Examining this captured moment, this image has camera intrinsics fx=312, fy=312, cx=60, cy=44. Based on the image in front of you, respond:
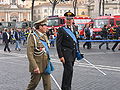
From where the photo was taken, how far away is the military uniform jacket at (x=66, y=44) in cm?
781

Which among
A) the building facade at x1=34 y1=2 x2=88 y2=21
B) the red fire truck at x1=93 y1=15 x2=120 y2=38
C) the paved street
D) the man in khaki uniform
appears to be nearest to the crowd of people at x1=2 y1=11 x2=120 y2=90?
the man in khaki uniform

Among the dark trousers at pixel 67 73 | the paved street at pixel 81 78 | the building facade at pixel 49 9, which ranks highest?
the building facade at pixel 49 9

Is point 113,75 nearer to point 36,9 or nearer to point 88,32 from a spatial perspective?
point 88,32

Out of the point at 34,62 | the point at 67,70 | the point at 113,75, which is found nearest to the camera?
the point at 34,62

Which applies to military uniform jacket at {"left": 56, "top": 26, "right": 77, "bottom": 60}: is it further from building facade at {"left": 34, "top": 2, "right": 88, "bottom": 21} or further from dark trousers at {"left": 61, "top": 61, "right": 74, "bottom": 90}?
building facade at {"left": 34, "top": 2, "right": 88, "bottom": 21}

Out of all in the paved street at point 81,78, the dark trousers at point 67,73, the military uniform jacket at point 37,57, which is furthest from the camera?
the paved street at point 81,78

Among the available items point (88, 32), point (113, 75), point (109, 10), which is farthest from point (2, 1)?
point (113, 75)

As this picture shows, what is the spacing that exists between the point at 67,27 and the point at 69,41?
14.8 inches

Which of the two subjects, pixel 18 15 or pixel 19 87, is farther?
pixel 18 15

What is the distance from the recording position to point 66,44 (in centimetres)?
788

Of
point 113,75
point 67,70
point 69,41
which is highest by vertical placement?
point 69,41

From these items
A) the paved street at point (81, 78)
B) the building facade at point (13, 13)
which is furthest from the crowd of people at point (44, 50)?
the building facade at point (13, 13)

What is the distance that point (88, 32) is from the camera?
23391 millimetres

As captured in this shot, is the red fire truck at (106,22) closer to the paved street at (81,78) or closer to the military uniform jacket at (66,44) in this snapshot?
the paved street at (81,78)
